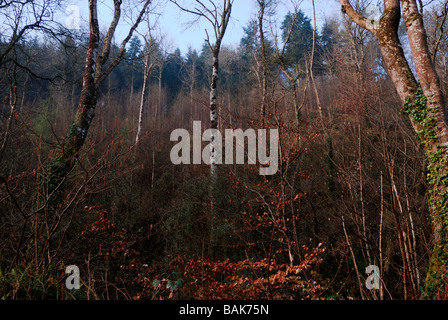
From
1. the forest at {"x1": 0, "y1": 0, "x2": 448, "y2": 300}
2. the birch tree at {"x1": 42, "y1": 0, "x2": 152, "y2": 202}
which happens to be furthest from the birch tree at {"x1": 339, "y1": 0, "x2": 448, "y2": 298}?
the birch tree at {"x1": 42, "y1": 0, "x2": 152, "y2": 202}

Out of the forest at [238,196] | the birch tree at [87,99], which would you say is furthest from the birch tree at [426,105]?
the birch tree at [87,99]

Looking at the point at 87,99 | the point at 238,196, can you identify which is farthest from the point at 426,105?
the point at 87,99

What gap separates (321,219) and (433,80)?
16.1 feet

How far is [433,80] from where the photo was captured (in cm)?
362

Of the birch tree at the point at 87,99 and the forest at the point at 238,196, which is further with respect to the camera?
the birch tree at the point at 87,99

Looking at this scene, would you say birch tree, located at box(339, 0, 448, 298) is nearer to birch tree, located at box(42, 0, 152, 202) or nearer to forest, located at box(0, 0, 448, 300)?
forest, located at box(0, 0, 448, 300)

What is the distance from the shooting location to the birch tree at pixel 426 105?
319 cm

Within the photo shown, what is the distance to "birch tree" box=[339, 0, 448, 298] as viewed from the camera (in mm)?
3188

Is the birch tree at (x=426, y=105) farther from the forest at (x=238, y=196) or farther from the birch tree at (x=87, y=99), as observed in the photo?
the birch tree at (x=87, y=99)

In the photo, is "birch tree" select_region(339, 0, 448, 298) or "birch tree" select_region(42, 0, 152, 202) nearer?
"birch tree" select_region(339, 0, 448, 298)

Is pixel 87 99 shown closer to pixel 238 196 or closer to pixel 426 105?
pixel 238 196

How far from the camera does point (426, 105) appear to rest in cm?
362

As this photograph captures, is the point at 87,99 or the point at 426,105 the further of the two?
the point at 87,99
